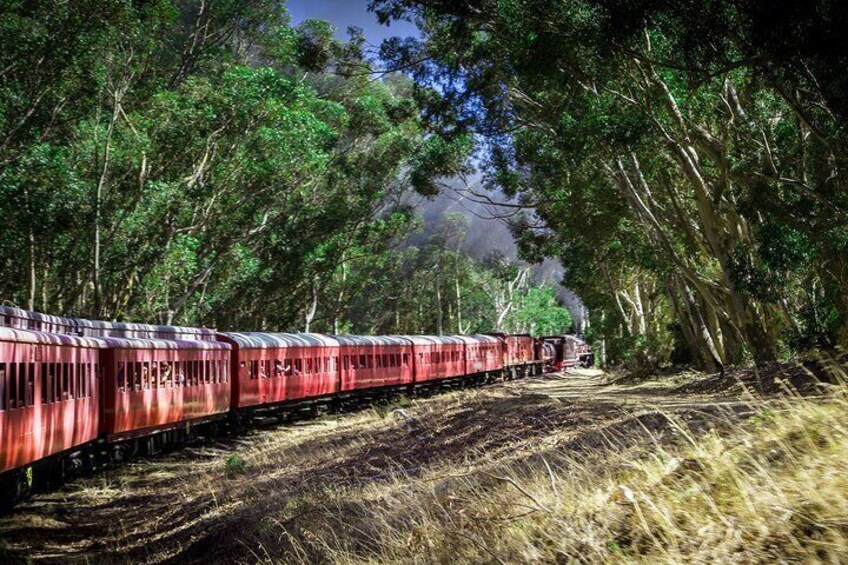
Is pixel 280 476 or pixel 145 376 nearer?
pixel 280 476

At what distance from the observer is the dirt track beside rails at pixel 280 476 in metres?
9.63

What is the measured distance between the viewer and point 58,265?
31734 millimetres

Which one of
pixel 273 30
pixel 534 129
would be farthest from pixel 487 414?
pixel 273 30

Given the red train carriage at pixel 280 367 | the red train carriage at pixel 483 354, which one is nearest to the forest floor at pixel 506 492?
the red train carriage at pixel 280 367

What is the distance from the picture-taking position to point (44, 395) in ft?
38.4

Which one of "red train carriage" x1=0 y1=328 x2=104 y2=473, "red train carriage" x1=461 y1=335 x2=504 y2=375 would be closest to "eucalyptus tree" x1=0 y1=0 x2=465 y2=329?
"red train carriage" x1=461 y1=335 x2=504 y2=375

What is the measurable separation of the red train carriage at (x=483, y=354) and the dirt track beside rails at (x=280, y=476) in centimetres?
1969

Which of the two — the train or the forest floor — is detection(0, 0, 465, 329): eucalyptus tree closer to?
Answer: the train

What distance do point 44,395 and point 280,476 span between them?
12.9ft

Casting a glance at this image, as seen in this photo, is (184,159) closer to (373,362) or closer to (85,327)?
(373,362)

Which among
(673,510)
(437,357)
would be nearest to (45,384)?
(673,510)

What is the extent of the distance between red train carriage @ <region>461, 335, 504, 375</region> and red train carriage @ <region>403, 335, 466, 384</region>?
855 mm

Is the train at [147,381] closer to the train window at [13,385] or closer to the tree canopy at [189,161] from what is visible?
the train window at [13,385]

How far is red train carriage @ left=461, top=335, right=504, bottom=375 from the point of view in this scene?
39156 mm
